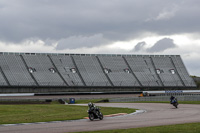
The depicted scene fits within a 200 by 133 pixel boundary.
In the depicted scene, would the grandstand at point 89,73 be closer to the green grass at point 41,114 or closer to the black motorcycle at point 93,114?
the green grass at point 41,114

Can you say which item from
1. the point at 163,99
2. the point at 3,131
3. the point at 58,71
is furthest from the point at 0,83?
the point at 3,131

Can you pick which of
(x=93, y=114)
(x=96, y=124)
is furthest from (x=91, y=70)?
(x=96, y=124)

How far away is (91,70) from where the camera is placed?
9612 cm

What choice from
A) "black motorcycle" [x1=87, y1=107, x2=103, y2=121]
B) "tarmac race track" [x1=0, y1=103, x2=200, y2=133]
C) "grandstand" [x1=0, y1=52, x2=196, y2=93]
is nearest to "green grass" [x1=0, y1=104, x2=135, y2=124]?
"black motorcycle" [x1=87, y1=107, x2=103, y2=121]

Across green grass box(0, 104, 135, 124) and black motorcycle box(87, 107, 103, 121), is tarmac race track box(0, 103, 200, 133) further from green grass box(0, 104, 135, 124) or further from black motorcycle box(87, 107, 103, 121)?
green grass box(0, 104, 135, 124)

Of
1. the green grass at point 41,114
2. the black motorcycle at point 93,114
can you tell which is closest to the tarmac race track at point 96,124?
the black motorcycle at point 93,114

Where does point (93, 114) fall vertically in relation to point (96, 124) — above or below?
above

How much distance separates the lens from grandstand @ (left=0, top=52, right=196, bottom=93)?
8531 cm

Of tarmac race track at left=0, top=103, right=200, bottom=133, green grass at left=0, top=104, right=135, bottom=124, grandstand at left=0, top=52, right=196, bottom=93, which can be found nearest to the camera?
tarmac race track at left=0, top=103, right=200, bottom=133

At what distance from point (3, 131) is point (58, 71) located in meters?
73.5

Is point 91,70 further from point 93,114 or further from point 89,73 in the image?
point 93,114

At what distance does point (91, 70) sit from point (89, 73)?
184 cm

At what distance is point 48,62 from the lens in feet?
312

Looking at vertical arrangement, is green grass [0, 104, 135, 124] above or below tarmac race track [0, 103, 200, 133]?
above
